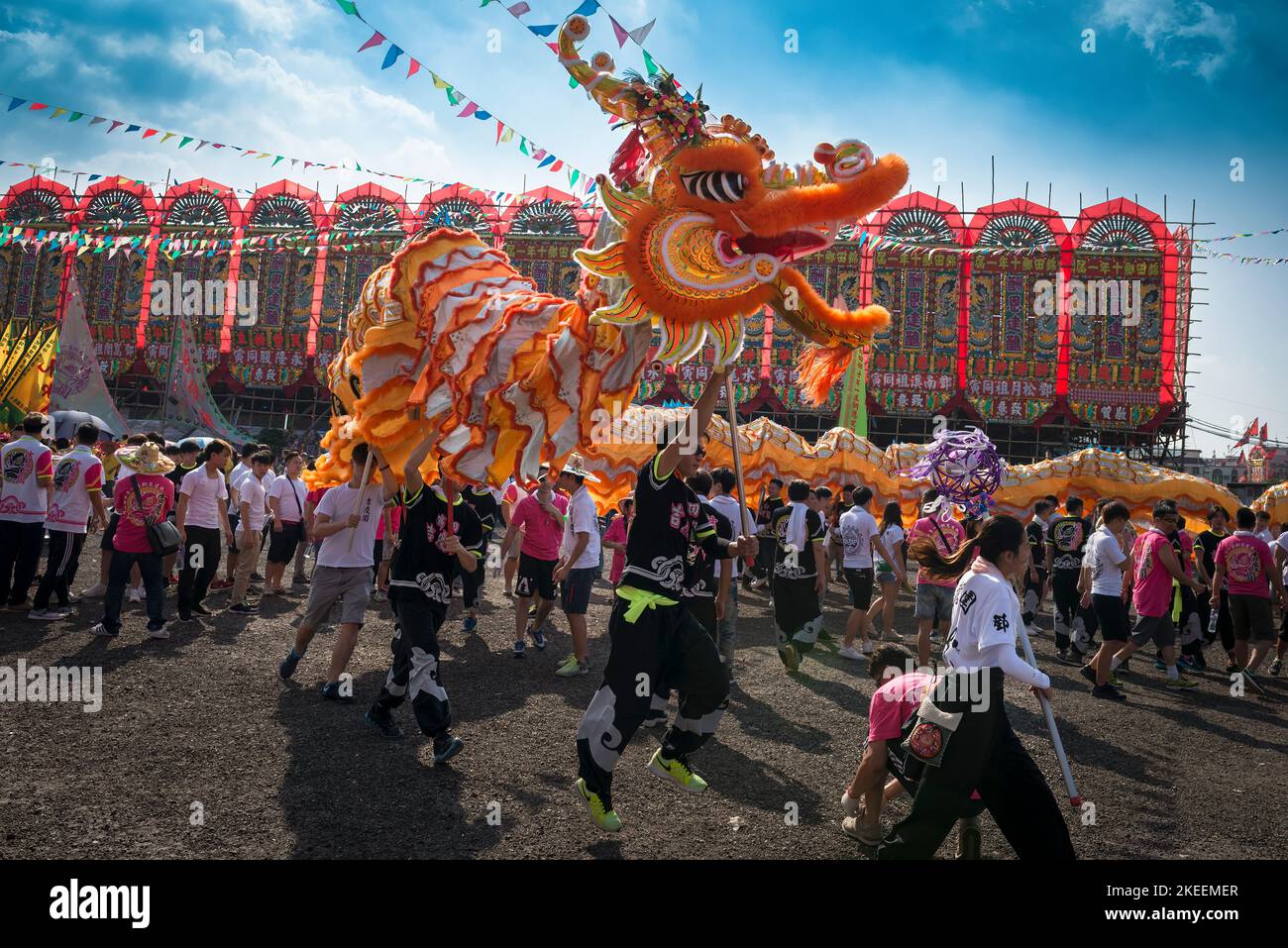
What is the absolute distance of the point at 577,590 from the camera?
722 cm

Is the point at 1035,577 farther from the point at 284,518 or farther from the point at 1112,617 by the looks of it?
the point at 284,518

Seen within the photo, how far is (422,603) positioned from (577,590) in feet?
8.41

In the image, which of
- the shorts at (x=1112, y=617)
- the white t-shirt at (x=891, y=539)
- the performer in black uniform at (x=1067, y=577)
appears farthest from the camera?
the performer in black uniform at (x=1067, y=577)

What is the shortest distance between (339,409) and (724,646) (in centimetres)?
397

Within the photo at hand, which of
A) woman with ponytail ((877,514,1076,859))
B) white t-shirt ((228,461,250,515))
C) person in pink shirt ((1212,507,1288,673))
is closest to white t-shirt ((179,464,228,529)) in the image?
white t-shirt ((228,461,250,515))

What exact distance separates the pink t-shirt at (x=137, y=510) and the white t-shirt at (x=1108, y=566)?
310 inches

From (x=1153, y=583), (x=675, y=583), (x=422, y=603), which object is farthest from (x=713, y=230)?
(x=1153, y=583)

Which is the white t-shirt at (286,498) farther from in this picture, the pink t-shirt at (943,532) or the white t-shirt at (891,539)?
the pink t-shirt at (943,532)

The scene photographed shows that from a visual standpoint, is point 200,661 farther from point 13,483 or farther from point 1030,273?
point 1030,273

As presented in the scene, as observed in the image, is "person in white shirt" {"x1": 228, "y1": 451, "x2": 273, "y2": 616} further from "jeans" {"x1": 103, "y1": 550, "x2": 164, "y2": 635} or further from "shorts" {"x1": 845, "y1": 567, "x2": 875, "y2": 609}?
"shorts" {"x1": 845, "y1": 567, "x2": 875, "y2": 609}

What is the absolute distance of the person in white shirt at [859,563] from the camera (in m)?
8.38

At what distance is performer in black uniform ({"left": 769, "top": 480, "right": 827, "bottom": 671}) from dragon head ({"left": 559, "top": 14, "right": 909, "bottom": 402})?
3.14m

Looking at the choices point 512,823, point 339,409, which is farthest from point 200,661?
point 512,823

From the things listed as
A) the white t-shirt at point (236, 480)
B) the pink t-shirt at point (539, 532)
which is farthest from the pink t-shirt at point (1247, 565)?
the white t-shirt at point (236, 480)
